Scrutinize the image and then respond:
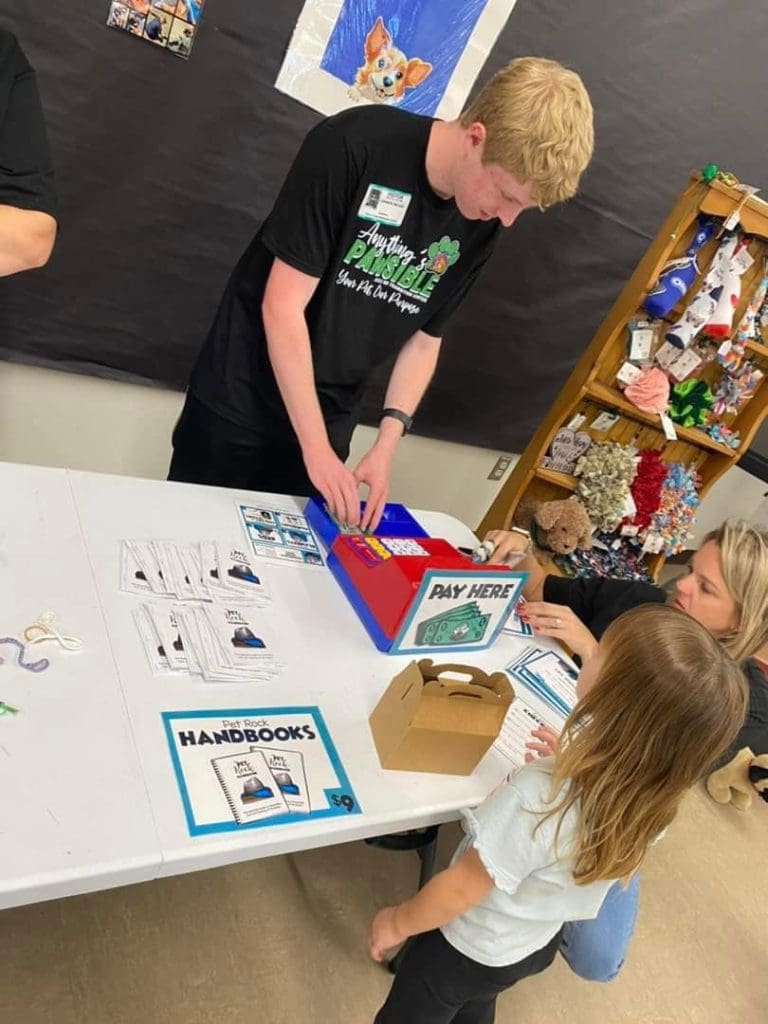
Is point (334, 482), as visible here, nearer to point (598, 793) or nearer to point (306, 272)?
point (306, 272)

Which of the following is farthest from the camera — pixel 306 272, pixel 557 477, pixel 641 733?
pixel 557 477

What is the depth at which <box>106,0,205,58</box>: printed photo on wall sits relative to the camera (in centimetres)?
163

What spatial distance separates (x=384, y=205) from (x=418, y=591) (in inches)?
27.4

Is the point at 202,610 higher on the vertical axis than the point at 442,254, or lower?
lower

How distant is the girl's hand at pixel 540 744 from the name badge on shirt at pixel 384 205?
94cm

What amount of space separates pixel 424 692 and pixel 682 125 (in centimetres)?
217

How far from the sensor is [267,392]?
1507mm

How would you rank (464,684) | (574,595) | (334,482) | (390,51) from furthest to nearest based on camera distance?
(390,51) < (574,595) < (334,482) < (464,684)

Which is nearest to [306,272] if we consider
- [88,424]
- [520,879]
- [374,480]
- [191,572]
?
[374,480]

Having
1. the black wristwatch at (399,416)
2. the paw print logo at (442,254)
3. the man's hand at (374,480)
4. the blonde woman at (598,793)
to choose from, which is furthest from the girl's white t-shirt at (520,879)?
the paw print logo at (442,254)

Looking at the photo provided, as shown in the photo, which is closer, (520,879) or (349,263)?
(520,879)

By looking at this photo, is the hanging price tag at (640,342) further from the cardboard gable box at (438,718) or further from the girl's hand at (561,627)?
the cardboard gable box at (438,718)

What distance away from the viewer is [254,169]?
76.7 inches

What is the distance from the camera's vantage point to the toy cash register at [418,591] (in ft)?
4.03
